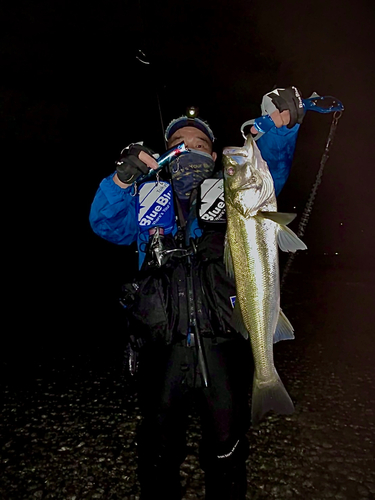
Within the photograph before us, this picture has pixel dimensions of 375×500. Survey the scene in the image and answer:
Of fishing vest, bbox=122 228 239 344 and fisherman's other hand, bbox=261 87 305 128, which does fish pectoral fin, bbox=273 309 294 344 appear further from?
fisherman's other hand, bbox=261 87 305 128

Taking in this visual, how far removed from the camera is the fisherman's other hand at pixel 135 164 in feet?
8.11

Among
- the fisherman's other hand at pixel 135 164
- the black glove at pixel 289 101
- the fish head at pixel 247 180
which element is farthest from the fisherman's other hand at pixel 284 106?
the fisherman's other hand at pixel 135 164

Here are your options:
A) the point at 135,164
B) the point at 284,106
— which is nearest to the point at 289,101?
the point at 284,106

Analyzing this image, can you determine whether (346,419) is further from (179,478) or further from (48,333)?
(48,333)

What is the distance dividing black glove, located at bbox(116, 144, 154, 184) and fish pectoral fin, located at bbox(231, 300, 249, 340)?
1172 millimetres

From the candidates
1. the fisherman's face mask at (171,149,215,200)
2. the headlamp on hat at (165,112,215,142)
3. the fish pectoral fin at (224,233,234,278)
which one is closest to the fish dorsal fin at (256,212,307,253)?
the fish pectoral fin at (224,233,234,278)

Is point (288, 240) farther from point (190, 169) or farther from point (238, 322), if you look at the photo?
point (190, 169)

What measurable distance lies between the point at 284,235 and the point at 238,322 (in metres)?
0.59

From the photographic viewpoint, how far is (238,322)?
2102 mm

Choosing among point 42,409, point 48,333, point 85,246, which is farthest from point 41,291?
point 85,246

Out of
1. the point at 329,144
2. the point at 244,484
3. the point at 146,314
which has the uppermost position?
the point at 329,144

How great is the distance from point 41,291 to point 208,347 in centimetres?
786

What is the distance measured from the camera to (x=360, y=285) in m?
10.2

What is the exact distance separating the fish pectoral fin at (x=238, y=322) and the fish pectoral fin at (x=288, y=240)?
17.7 inches
